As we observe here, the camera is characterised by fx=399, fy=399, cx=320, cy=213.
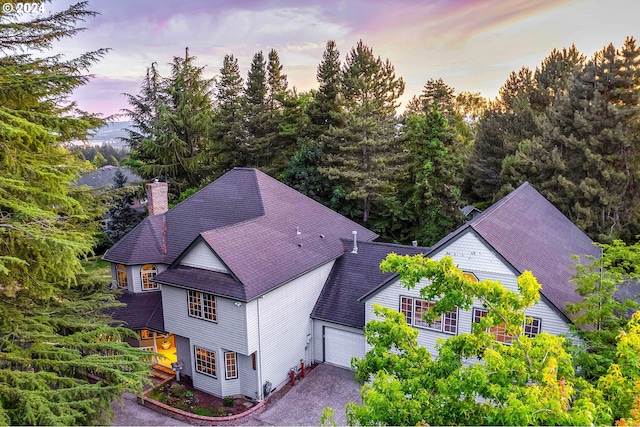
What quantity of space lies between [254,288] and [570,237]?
15985 mm

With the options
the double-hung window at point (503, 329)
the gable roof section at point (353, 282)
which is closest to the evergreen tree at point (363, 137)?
the gable roof section at point (353, 282)

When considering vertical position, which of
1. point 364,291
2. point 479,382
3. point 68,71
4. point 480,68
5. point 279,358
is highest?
point 480,68

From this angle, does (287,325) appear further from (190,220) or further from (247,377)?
(190,220)

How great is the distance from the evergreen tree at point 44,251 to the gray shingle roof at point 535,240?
→ 1159 cm

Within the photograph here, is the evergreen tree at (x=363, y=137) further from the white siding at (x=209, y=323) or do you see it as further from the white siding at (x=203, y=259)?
the white siding at (x=209, y=323)

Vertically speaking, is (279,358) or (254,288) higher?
(254,288)

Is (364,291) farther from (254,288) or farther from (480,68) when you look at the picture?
(480,68)

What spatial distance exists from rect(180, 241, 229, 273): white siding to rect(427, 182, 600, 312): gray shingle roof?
27.8 feet

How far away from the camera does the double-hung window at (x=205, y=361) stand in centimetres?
1638

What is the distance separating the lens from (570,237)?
20047mm

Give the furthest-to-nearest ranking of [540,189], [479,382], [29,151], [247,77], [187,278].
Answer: [247,77] → [540,189] → [187,278] → [29,151] → [479,382]

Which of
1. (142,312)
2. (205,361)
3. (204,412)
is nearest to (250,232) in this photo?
(205,361)

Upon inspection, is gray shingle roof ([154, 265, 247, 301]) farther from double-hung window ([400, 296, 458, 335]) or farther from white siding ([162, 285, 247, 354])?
double-hung window ([400, 296, 458, 335])

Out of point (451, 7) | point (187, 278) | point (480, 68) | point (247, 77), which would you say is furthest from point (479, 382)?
point (247, 77)
